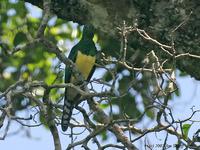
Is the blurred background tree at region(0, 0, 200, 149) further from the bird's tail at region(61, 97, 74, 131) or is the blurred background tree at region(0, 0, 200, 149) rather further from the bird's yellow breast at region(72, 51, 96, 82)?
the bird's yellow breast at region(72, 51, 96, 82)

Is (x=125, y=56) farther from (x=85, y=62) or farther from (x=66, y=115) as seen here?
(x=85, y=62)

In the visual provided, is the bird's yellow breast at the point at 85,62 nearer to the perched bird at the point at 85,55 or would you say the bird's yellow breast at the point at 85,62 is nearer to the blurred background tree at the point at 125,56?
the perched bird at the point at 85,55

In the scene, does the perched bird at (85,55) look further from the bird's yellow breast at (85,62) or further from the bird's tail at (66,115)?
the bird's tail at (66,115)

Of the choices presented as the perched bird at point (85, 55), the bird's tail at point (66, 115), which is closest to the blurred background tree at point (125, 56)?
the bird's tail at point (66, 115)

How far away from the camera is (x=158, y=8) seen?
4059mm

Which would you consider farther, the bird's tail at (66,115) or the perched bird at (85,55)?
the perched bird at (85,55)

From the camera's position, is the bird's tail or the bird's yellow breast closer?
the bird's tail

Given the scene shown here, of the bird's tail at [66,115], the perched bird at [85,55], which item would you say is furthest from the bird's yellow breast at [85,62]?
the bird's tail at [66,115]

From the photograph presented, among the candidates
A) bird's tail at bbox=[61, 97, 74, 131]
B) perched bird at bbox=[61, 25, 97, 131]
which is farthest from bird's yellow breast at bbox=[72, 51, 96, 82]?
bird's tail at bbox=[61, 97, 74, 131]

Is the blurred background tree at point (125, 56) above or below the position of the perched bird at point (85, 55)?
below

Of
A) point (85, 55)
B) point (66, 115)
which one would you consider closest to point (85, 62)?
point (85, 55)

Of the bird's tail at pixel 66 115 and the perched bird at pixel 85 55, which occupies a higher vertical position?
the perched bird at pixel 85 55

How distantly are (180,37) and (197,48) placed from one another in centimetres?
12

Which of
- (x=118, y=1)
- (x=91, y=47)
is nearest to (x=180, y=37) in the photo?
(x=118, y=1)
